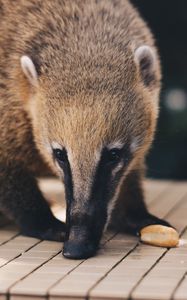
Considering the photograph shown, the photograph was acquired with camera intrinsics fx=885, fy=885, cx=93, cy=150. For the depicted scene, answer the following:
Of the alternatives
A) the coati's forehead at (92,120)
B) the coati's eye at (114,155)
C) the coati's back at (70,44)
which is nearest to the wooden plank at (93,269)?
the coati's eye at (114,155)

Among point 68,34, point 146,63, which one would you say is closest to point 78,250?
point 146,63

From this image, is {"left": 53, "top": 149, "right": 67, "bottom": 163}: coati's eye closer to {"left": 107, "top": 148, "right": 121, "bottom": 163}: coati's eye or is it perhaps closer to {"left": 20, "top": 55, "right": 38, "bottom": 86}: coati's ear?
{"left": 107, "top": 148, "right": 121, "bottom": 163}: coati's eye

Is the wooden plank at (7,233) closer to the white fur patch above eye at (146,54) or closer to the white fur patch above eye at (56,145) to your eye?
the white fur patch above eye at (56,145)

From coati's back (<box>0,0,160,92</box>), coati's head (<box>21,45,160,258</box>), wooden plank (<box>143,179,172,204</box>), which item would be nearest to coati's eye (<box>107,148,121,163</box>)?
coati's head (<box>21,45,160,258</box>)

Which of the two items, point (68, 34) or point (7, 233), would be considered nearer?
point (68, 34)

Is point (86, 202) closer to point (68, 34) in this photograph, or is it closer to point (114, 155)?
point (114, 155)

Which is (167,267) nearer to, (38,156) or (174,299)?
(174,299)
